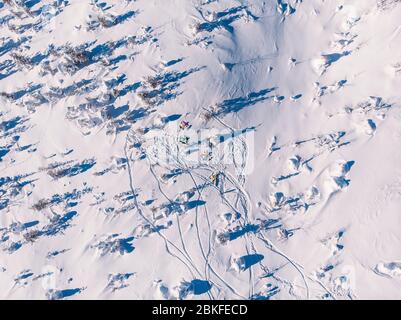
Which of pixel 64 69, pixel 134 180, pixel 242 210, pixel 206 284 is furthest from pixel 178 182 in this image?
pixel 64 69

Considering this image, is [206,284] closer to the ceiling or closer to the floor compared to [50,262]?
closer to the floor

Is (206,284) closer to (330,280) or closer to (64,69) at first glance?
(330,280)

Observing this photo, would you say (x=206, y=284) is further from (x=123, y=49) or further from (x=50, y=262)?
(x=123, y=49)

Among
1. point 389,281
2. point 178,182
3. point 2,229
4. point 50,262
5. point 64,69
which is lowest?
point 389,281

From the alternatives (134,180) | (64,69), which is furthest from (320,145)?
(64,69)

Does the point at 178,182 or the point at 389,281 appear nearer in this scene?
the point at 389,281

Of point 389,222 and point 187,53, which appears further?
point 187,53
